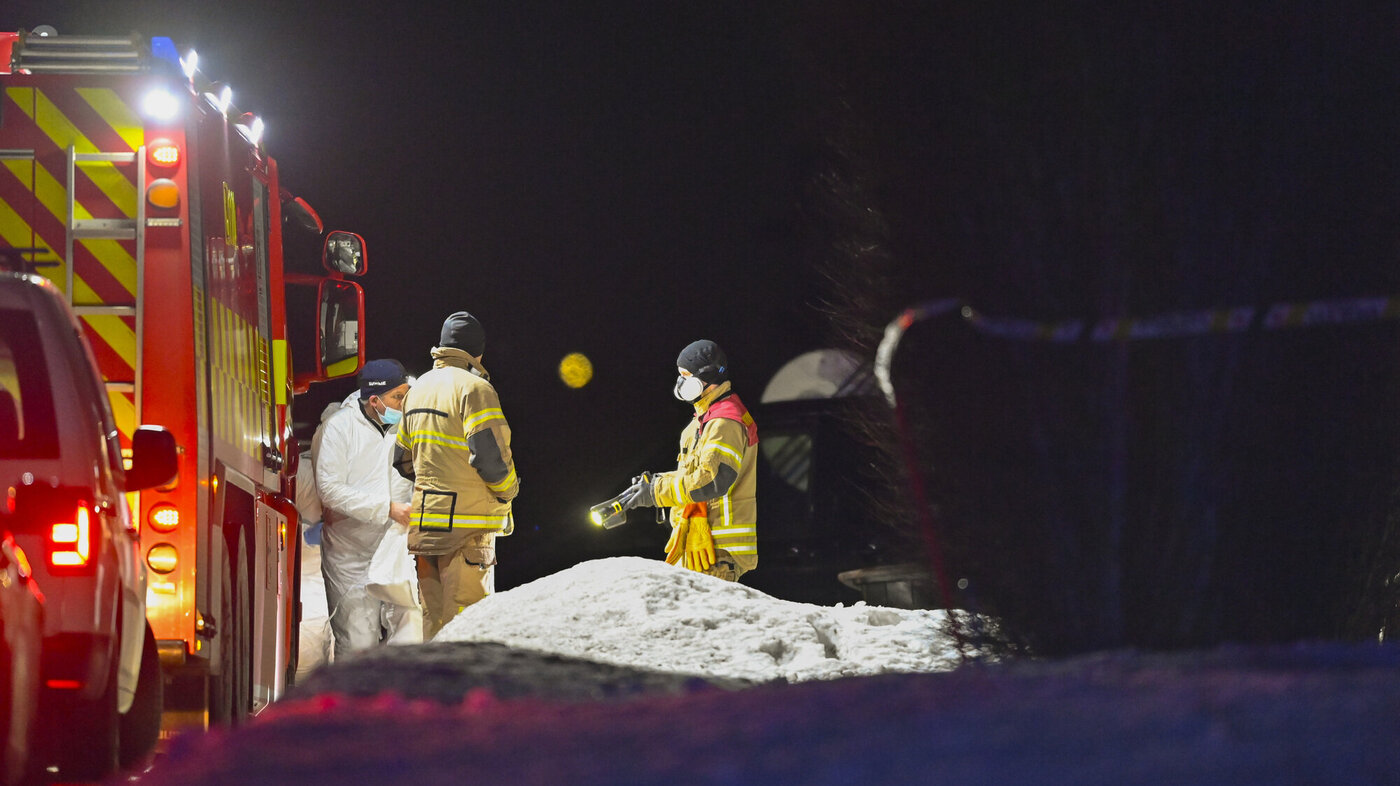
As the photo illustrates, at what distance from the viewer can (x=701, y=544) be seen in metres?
10.2

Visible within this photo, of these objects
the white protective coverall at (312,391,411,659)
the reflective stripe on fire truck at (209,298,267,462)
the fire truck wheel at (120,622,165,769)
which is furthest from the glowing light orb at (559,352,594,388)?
the fire truck wheel at (120,622,165,769)

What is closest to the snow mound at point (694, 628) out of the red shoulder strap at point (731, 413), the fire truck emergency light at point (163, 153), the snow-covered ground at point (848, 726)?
the snow-covered ground at point (848, 726)

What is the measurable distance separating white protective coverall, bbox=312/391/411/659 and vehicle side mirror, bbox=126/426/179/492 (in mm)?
5256

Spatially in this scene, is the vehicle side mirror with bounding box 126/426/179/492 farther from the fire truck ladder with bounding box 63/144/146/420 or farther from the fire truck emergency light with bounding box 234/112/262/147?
the fire truck emergency light with bounding box 234/112/262/147

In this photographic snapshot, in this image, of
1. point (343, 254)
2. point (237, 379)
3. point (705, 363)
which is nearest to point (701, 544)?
point (705, 363)

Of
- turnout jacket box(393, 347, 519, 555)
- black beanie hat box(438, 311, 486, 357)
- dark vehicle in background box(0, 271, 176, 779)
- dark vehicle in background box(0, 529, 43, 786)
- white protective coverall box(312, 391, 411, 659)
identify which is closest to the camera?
dark vehicle in background box(0, 529, 43, 786)

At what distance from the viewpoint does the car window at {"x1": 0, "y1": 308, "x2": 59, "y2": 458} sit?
5.43m

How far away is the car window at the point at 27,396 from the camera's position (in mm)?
5434

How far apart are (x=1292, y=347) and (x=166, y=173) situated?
4.48m

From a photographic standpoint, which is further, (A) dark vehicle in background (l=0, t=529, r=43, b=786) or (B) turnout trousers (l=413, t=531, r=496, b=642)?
(B) turnout trousers (l=413, t=531, r=496, b=642)

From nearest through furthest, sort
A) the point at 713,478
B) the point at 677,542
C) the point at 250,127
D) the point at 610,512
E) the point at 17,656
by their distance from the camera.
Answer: the point at 17,656
the point at 250,127
the point at 713,478
the point at 677,542
the point at 610,512

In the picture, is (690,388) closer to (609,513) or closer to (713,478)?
(713,478)

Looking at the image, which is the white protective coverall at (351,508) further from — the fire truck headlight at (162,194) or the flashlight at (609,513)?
the fire truck headlight at (162,194)

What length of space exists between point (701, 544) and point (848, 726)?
6.08 meters
